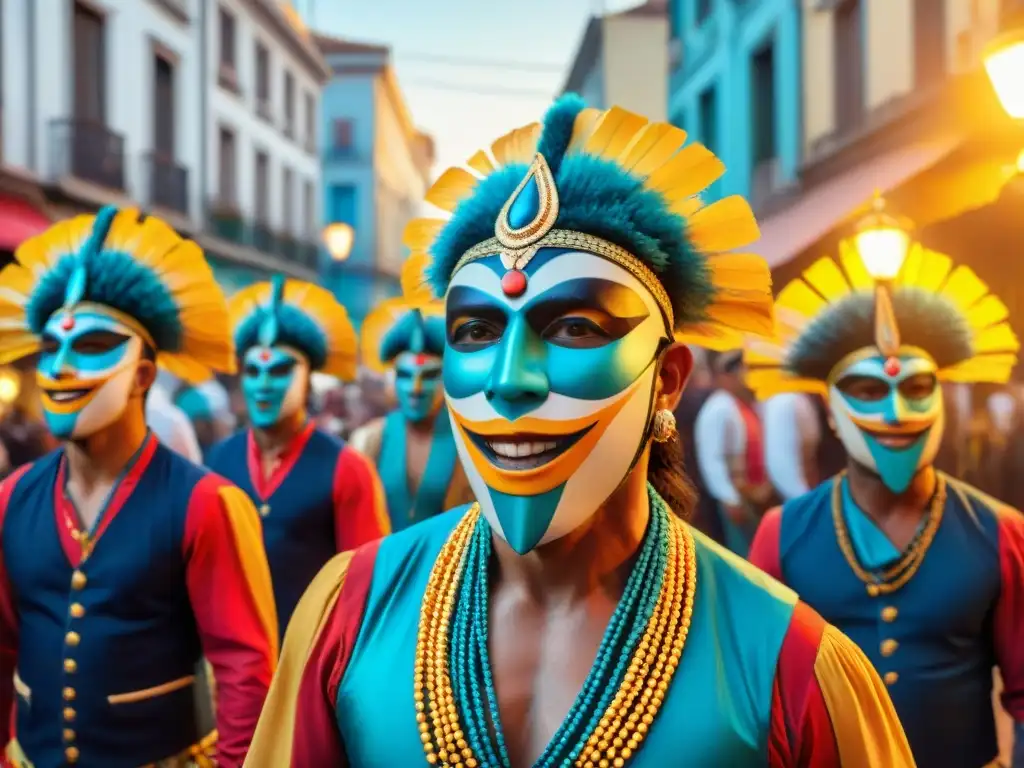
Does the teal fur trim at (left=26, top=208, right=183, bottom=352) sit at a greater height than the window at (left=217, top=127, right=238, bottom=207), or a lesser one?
lesser

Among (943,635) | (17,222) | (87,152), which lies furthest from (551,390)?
(87,152)

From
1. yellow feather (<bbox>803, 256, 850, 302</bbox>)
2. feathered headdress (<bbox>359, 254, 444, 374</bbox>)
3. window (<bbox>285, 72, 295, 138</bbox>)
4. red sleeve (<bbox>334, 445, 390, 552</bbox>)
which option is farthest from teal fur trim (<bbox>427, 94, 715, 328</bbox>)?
window (<bbox>285, 72, 295, 138</bbox>)

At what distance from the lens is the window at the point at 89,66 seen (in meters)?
13.9

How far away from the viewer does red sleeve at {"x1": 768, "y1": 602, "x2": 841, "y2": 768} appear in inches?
70.8

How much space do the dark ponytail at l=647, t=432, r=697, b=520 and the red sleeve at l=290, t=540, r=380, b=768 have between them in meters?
0.71

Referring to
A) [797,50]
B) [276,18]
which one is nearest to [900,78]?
[797,50]

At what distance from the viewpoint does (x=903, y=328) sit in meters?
3.59

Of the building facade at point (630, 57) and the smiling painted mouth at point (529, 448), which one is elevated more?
the building facade at point (630, 57)

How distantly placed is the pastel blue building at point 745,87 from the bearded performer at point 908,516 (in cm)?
943

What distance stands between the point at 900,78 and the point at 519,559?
10.3m

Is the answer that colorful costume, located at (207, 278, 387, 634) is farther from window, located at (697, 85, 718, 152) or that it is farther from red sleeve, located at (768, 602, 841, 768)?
window, located at (697, 85, 718, 152)

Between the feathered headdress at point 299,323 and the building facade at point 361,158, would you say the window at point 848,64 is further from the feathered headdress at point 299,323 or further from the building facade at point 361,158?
the building facade at point 361,158

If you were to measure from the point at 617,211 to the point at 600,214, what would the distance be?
3cm

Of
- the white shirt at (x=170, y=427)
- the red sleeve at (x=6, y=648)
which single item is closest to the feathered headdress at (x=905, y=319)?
the red sleeve at (x=6, y=648)
